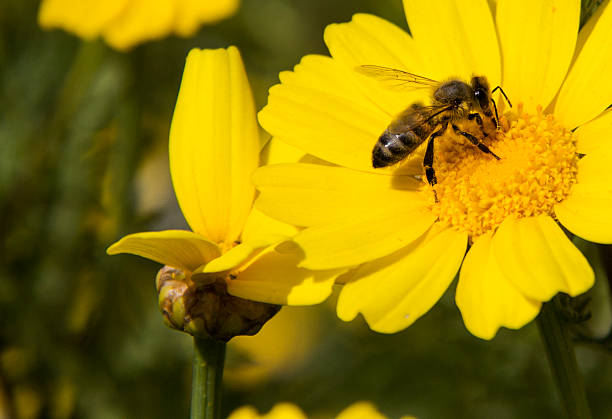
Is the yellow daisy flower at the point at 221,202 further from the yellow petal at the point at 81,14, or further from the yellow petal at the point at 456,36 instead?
the yellow petal at the point at 81,14

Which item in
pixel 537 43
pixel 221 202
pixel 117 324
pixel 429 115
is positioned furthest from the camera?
pixel 117 324

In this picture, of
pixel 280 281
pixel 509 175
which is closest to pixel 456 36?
pixel 509 175

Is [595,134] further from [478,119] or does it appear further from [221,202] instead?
[221,202]

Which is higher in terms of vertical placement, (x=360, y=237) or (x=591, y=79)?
(x=591, y=79)

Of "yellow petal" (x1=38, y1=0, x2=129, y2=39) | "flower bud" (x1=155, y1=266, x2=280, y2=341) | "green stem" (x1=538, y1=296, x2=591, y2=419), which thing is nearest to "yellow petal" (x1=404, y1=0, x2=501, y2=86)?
"green stem" (x1=538, y1=296, x2=591, y2=419)

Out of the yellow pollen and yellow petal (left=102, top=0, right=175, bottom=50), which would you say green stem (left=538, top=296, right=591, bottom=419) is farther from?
yellow petal (left=102, top=0, right=175, bottom=50)

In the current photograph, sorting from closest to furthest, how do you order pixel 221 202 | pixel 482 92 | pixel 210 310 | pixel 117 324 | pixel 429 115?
pixel 210 310 < pixel 221 202 < pixel 482 92 < pixel 429 115 < pixel 117 324

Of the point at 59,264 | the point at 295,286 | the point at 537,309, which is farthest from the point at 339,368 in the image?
the point at 537,309
